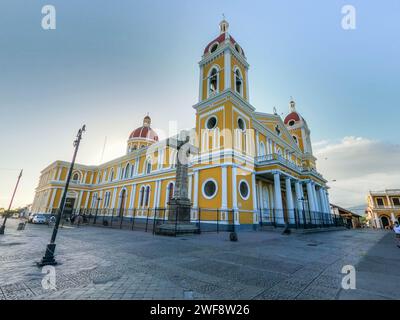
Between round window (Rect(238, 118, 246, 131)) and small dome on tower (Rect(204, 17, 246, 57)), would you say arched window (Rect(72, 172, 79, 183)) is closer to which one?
small dome on tower (Rect(204, 17, 246, 57))

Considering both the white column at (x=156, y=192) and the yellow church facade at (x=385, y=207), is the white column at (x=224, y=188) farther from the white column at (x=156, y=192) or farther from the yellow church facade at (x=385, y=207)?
the yellow church facade at (x=385, y=207)

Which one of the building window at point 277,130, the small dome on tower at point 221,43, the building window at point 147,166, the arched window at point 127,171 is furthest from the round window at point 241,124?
the arched window at point 127,171

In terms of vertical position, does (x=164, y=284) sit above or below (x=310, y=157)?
below

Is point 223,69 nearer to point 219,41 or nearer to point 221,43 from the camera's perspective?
point 221,43

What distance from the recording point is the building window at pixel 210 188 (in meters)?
16.3

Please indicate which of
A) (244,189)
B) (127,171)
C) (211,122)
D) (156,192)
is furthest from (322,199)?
(127,171)

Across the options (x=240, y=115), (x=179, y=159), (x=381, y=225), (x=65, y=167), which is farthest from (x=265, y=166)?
(x=381, y=225)

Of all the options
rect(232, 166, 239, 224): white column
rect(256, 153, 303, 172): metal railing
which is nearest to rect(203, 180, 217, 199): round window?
rect(232, 166, 239, 224): white column

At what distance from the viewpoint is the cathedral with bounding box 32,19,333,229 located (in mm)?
16344

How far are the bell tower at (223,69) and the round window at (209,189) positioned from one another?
30.0ft

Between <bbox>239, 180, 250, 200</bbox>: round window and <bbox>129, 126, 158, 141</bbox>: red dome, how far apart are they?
28.9 metres

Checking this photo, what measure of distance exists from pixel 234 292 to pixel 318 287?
1.56 metres
